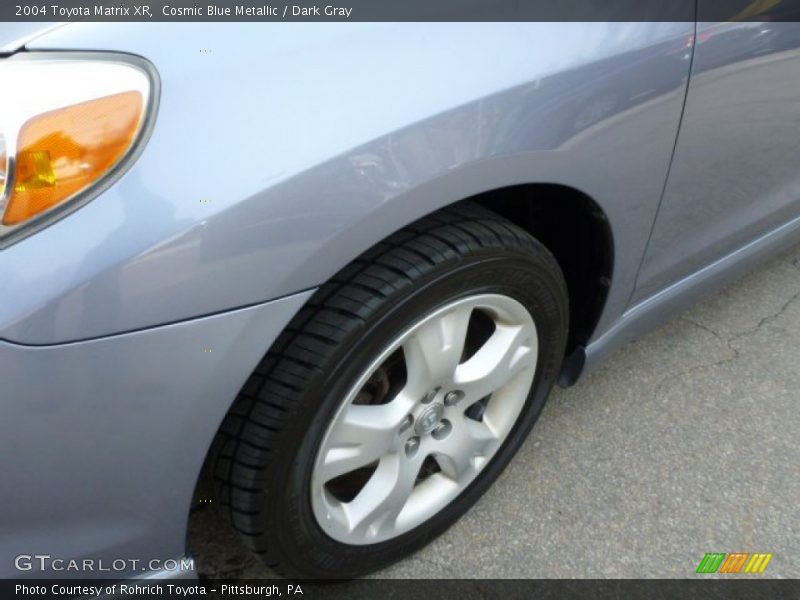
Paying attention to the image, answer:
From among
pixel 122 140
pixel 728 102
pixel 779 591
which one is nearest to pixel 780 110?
pixel 728 102

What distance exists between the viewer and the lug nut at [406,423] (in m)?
1.42

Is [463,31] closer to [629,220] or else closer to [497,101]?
[497,101]

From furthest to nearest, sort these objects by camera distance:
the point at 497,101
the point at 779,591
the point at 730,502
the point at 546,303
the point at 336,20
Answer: the point at 730,502 → the point at 779,591 → the point at 546,303 → the point at 497,101 → the point at 336,20

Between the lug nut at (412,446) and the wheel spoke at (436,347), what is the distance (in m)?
0.13

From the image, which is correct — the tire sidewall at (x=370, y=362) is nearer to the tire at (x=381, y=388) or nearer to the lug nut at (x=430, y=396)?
the tire at (x=381, y=388)

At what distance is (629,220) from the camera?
1547 millimetres

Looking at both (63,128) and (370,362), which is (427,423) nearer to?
(370,362)

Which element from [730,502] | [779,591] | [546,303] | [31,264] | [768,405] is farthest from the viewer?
[768,405]

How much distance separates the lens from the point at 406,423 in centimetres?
144

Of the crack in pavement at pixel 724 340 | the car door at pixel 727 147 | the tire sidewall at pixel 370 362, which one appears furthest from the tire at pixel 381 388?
the crack in pavement at pixel 724 340

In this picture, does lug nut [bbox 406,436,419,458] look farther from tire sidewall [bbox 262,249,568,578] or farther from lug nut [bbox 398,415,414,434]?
tire sidewall [bbox 262,249,568,578]

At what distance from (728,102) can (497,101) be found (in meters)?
0.63

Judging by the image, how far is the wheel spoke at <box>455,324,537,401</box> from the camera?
1.51 m

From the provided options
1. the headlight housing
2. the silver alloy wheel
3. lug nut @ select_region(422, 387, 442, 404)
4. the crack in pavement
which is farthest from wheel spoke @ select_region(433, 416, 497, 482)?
the headlight housing
